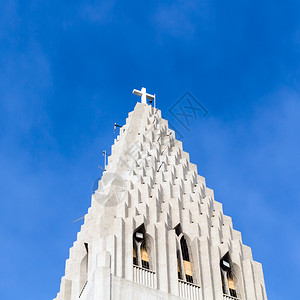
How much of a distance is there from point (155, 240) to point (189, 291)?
11.8ft

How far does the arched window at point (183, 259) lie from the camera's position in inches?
1889

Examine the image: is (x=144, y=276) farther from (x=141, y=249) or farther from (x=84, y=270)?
(x=84, y=270)

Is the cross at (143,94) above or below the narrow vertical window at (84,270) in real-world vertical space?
above

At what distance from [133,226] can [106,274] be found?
4.52 m

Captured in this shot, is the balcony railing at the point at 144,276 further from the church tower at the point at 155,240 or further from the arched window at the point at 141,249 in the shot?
the arched window at the point at 141,249

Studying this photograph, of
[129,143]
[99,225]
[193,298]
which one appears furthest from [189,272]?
[129,143]

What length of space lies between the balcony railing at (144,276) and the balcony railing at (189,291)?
1688 mm

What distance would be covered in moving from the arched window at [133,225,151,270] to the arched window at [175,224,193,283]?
6.46ft

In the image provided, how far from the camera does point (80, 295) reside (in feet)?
159

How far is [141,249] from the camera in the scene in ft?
158

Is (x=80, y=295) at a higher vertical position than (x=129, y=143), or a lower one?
lower

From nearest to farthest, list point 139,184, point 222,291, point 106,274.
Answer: point 106,274 < point 222,291 < point 139,184

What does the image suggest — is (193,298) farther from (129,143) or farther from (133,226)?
(129,143)

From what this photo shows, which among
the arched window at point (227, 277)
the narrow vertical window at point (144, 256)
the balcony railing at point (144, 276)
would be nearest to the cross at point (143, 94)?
the arched window at point (227, 277)
